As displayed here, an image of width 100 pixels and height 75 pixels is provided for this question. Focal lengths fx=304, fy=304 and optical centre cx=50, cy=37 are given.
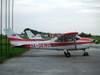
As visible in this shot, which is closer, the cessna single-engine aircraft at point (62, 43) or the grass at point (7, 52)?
the grass at point (7, 52)

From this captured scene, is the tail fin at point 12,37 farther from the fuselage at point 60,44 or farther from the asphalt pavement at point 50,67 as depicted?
the asphalt pavement at point 50,67

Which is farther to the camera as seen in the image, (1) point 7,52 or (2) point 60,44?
(1) point 7,52

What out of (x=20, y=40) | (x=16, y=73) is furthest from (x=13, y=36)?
(x=16, y=73)

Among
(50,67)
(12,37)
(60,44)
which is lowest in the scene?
(50,67)

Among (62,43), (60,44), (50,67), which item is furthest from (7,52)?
(50,67)

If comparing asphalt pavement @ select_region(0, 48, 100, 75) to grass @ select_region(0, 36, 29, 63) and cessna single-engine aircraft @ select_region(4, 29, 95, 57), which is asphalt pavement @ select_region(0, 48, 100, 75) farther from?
cessna single-engine aircraft @ select_region(4, 29, 95, 57)

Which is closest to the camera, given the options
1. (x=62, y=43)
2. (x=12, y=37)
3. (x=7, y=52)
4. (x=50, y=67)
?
(x=50, y=67)

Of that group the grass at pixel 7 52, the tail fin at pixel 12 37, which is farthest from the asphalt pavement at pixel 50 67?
the tail fin at pixel 12 37

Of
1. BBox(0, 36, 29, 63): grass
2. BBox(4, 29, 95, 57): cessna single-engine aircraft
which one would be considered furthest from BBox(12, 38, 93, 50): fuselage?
BBox(0, 36, 29, 63): grass

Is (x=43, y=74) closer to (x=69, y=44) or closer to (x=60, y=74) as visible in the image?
(x=60, y=74)

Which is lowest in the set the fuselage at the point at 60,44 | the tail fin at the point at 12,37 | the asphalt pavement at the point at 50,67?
the asphalt pavement at the point at 50,67

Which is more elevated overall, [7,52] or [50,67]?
[7,52]

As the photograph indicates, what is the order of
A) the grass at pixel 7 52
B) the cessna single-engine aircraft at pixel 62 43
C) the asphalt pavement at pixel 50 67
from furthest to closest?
the cessna single-engine aircraft at pixel 62 43
the grass at pixel 7 52
the asphalt pavement at pixel 50 67

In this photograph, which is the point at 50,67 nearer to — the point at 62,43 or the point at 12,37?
the point at 62,43
